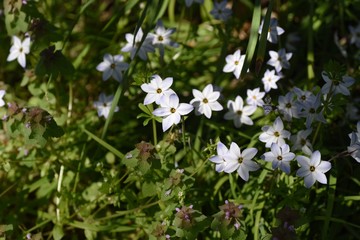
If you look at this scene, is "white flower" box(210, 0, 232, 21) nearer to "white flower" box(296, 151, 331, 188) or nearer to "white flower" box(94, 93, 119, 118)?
"white flower" box(94, 93, 119, 118)

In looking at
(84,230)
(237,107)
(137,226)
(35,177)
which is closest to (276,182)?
(237,107)

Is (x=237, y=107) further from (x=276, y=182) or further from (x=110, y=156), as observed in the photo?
(x=110, y=156)

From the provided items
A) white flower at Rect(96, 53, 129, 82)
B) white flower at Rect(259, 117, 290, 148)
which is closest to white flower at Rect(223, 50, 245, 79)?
white flower at Rect(259, 117, 290, 148)

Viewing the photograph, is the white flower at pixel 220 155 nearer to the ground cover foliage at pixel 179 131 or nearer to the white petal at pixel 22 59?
the ground cover foliage at pixel 179 131

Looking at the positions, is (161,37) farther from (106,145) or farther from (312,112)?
(312,112)

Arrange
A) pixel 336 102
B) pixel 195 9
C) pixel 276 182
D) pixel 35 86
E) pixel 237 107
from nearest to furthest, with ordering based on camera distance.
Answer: pixel 336 102 < pixel 276 182 < pixel 237 107 < pixel 35 86 < pixel 195 9
